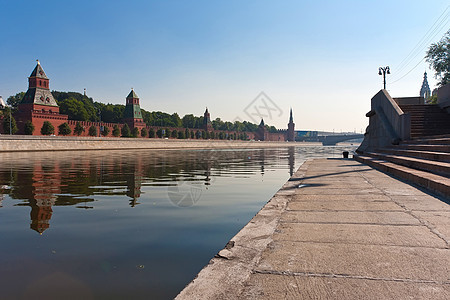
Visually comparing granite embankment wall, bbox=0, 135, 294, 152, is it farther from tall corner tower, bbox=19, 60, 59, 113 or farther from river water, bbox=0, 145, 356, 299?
river water, bbox=0, 145, 356, 299

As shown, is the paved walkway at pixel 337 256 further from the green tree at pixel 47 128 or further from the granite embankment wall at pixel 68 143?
the green tree at pixel 47 128

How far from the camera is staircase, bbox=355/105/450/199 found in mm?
6816

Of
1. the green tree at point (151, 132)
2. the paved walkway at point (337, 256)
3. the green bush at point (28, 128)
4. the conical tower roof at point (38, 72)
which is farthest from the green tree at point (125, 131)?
the paved walkway at point (337, 256)

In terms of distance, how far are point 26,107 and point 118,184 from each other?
70550mm

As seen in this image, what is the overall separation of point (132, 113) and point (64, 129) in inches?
1157

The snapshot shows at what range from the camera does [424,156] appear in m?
9.74

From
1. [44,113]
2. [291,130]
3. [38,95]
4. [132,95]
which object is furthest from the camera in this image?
[291,130]

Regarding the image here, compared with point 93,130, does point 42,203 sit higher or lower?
lower

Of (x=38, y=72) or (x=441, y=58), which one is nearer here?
(x=441, y=58)

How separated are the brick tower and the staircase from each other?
280ft

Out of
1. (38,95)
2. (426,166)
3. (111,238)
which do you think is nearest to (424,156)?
(426,166)

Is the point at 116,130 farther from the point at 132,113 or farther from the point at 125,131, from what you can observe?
the point at 132,113

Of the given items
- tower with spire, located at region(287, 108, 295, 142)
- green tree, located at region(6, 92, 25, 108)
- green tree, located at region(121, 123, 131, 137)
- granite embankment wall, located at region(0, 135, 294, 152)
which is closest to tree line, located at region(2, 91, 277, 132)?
green tree, located at region(6, 92, 25, 108)

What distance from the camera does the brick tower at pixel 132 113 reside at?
95000 millimetres
